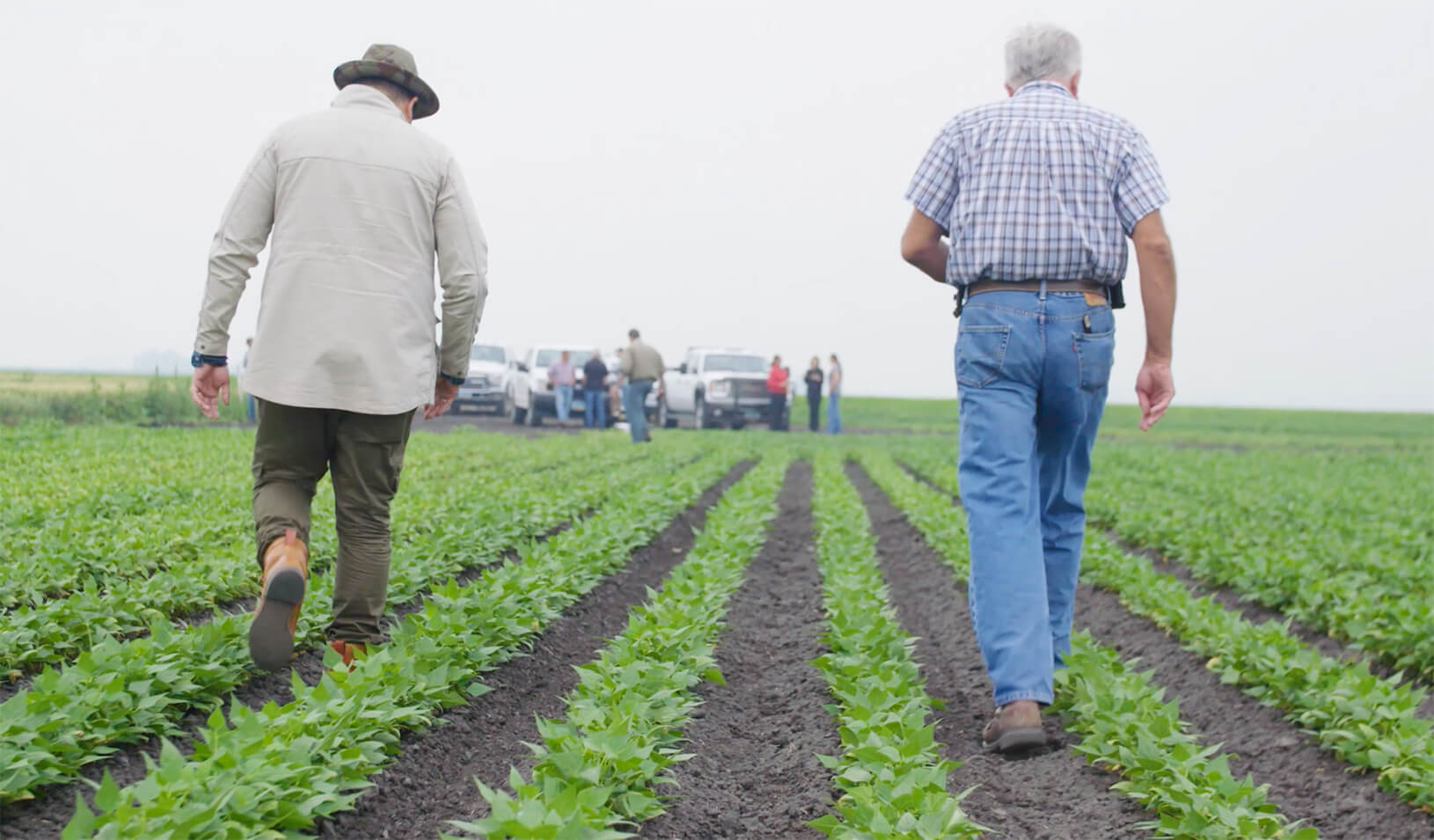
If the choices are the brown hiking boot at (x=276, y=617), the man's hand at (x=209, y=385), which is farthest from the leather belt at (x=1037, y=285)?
the man's hand at (x=209, y=385)

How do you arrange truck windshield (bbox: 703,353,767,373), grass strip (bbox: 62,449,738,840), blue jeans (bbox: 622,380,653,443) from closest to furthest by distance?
grass strip (bbox: 62,449,738,840) < blue jeans (bbox: 622,380,653,443) < truck windshield (bbox: 703,353,767,373)

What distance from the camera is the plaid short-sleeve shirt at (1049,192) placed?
11.9 feet

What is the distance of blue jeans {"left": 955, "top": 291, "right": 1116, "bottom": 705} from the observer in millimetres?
3615

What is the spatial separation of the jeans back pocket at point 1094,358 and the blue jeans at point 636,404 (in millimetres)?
14676

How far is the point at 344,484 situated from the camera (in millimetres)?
3850

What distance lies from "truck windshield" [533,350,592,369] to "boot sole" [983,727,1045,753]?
2401 cm

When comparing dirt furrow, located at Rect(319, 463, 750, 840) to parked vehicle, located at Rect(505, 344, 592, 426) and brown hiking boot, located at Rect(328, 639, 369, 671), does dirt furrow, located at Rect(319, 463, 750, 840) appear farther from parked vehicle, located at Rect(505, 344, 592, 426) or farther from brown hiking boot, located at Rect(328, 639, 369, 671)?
parked vehicle, located at Rect(505, 344, 592, 426)

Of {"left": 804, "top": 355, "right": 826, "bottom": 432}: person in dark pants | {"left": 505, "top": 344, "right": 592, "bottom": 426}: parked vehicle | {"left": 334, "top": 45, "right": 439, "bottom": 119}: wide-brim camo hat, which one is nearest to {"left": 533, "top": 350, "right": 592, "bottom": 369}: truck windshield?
{"left": 505, "top": 344, "right": 592, "bottom": 426}: parked vehicle

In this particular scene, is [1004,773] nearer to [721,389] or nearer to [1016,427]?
→ [1016,427]

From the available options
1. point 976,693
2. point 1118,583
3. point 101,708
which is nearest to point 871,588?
point 976,693

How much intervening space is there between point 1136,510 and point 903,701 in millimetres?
7786

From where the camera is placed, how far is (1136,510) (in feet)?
35.0

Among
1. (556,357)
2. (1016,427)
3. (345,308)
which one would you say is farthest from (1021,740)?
(556,357)

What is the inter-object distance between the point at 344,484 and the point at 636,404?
14627 millimetres
